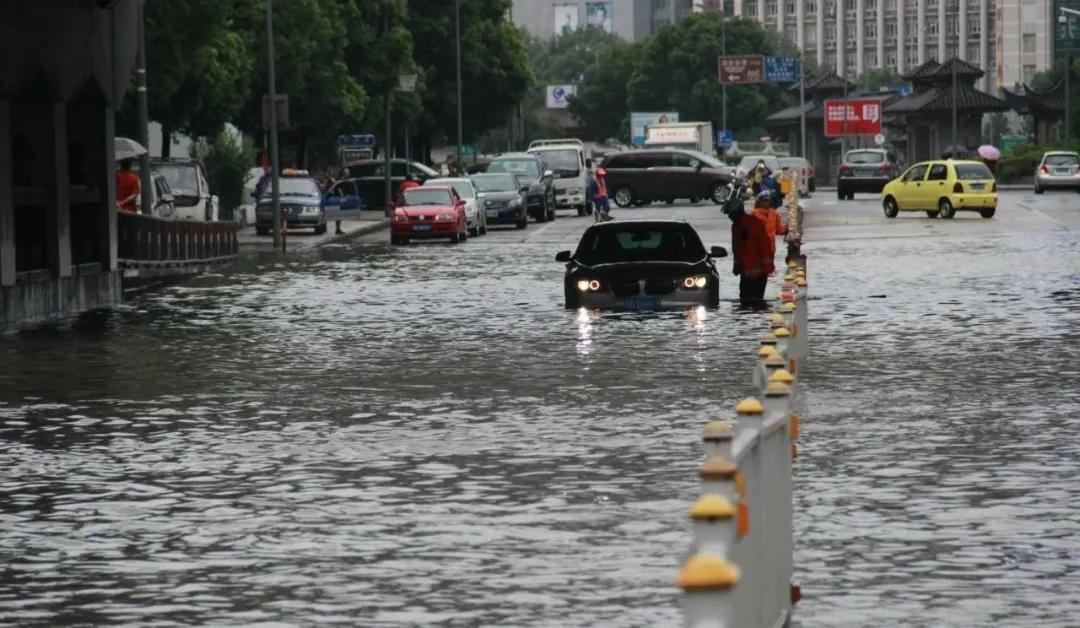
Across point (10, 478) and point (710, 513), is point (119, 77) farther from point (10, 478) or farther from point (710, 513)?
point (710, 513)

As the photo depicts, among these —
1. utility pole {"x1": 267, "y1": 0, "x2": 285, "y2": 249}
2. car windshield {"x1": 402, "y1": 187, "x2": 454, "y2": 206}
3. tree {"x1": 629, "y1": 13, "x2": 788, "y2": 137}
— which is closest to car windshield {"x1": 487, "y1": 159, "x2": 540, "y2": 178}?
car windshield {"x1": 402, "y1": 187, "x2": 454, "y2": 206}

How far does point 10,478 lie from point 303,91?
5599cm

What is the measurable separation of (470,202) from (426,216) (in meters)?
3.75

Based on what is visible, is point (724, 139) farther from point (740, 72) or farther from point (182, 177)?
point (182, 177)

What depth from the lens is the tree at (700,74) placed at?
537 feet

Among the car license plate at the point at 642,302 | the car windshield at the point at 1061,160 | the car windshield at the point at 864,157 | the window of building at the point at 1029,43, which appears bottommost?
the car license plate at the point at 642,302

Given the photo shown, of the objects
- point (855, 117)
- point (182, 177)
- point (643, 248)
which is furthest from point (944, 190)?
point (855, 117)

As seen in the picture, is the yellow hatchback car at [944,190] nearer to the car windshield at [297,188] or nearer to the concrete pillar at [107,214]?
the car windshield at [297,188]

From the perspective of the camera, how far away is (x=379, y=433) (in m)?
15.9

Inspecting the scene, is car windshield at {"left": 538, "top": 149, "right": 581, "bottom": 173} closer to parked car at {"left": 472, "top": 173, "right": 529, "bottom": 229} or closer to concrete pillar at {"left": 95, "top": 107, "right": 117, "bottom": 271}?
parked car at {"left": 472, "top": 173, "right": 529, "bottom": 229}

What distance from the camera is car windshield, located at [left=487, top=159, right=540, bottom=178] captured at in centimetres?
6725

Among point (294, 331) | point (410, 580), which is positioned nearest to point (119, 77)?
point (294, 331)

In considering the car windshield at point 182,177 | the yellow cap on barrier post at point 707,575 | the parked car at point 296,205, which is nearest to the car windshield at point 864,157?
the parked car at point 296,205

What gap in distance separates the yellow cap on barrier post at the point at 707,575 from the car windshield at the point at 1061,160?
79.1m
